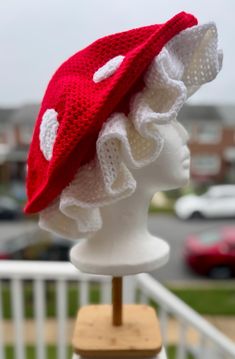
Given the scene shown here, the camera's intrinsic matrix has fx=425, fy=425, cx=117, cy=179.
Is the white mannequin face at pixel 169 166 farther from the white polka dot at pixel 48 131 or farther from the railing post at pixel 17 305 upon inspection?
the railing post at pixel 17 305

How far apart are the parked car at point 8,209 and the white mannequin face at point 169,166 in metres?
2.61

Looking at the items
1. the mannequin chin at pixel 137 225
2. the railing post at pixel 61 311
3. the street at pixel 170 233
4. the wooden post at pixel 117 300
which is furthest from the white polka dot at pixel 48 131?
the street at pixel 170 233

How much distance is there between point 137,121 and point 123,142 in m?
0.04

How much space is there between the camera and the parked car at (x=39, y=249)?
285 cm

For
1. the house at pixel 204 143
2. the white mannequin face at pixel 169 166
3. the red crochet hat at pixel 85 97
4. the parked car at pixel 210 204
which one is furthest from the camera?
the parked car at pixel 210 204

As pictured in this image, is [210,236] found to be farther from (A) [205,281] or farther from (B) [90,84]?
(B) [90,84]

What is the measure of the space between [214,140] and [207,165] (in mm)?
323

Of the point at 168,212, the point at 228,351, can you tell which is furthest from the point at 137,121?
the point at 168,212

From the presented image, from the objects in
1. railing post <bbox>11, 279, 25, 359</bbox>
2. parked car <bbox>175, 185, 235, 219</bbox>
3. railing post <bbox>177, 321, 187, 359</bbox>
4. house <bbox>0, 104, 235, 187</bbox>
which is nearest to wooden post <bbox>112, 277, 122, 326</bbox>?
railing post <bbox>177, 321, 187, 359</bbox>

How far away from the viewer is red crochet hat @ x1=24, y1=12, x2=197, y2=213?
583mm

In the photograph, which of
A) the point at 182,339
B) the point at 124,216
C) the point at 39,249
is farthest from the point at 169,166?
the point at 39,249

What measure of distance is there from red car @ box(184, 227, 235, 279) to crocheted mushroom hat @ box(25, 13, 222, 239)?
2.50 m

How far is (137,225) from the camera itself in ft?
2.45

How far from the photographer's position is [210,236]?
309 cm
